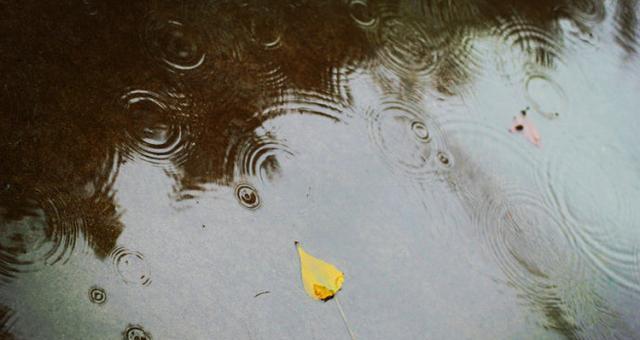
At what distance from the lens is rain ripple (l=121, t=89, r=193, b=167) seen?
1.60 metres

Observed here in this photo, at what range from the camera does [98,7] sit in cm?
177

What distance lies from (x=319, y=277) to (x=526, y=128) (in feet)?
3.25

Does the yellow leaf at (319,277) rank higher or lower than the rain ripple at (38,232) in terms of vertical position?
lower

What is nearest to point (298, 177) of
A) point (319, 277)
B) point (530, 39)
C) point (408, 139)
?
point (319, 277)

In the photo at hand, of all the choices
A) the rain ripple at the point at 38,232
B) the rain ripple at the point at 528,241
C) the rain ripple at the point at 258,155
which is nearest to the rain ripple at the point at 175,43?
the rain ripple at the point at 258,155

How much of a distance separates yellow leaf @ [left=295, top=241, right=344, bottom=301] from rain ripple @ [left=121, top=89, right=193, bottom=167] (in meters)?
0.45

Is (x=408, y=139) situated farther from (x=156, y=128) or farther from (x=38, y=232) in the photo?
(x=38, y=232)

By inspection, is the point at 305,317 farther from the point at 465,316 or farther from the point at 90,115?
the point at 90,115

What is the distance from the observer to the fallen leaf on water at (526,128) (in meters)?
2.00

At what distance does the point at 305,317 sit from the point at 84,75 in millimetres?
944

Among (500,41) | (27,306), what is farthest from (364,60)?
(27,306)

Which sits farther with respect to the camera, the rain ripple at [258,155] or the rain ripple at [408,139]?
the rain ripple at [408,139]

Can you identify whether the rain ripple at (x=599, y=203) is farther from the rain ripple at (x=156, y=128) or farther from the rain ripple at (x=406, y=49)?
the rain ripple at (x=156, y=128)

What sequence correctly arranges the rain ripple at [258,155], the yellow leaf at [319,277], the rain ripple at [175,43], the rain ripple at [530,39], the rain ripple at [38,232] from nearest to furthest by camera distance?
1. the rain ripple at [38,232]
2. the yellow leaf at [319,277]
3. the rain ripple at [258,155]
4. the rain ripple at [175,43]
5. the rain ripple at [530,39]
